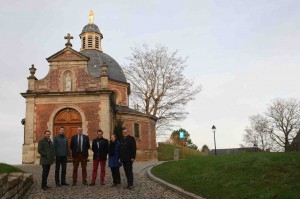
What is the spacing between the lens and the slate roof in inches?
1522

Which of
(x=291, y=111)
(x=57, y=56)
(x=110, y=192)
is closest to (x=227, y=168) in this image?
(x=110, y=192)

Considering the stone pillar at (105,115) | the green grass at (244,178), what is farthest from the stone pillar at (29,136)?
the green grass at (244,178)

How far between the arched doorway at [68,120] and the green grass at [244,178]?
42.6 ft

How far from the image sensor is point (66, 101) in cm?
2730

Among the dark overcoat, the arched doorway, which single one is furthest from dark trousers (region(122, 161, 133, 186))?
the arched doorway

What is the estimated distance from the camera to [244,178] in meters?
11.2

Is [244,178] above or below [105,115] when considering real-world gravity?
below

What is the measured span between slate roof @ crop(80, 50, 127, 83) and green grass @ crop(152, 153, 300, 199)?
24.7 meters

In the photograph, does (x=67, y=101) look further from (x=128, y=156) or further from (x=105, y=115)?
(x=128, y=156)

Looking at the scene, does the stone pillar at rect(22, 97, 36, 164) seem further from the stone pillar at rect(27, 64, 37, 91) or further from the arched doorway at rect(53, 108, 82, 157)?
the arched doorway at rect(53, 108, 82, 157)

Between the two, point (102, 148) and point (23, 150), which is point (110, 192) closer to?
point (102, 148)

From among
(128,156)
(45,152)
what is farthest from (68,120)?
(128,156)

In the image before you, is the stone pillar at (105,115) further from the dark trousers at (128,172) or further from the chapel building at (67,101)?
the dark trousers at (128,172)

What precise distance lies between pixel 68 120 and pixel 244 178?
60.6ft
